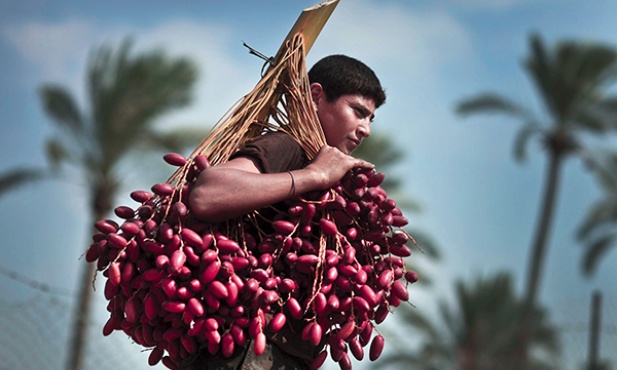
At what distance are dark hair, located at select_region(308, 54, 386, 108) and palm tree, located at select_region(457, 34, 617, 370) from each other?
1590 centimetres

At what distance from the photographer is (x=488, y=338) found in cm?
1748

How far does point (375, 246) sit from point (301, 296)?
0.27 meters

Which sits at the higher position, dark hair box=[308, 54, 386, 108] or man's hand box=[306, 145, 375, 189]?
dark hair box=[308, 54, 386, 108]

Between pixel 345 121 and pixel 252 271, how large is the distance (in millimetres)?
662

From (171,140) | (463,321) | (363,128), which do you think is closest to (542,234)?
(463,321)

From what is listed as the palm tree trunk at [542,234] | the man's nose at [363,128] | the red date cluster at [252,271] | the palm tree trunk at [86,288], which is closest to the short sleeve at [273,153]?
the red date cluster at [252,271]

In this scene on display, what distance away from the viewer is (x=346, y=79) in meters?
3.21

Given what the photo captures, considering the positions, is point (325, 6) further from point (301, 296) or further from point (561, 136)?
point (561, 136)

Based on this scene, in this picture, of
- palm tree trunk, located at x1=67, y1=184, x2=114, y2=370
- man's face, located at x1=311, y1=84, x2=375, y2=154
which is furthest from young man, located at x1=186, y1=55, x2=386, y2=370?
palm tree trunk, located at x1=67, y1=184, x2=114, y2=370

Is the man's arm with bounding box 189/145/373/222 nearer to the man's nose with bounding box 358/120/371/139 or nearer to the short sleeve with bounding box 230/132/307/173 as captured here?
the short sleeve with bounding box 230/132/307/173

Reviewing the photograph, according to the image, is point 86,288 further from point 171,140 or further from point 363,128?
point 363,128

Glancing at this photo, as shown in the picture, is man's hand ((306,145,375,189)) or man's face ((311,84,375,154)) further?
man's face ((311,84,375,154))

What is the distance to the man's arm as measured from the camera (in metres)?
2.74

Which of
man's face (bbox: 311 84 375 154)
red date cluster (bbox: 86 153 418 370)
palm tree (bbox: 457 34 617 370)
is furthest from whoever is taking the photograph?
palm tree (bbox: 457 34 617 370)
